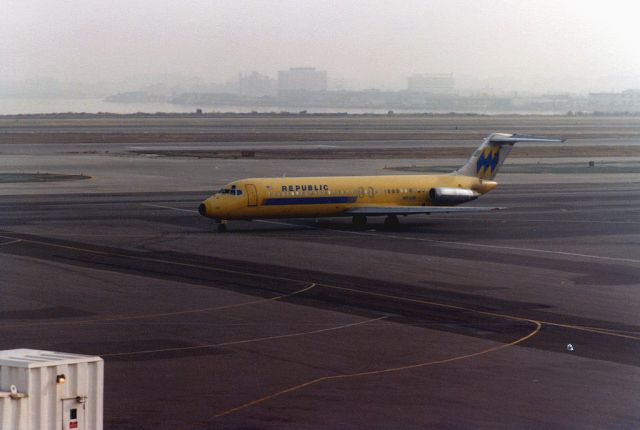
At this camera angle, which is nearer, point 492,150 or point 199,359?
point 199,359

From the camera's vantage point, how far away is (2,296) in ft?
129

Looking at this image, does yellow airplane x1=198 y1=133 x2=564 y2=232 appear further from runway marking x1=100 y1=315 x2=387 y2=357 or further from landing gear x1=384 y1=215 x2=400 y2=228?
runway marking x1=100 y1=315 x2=387 y2=357

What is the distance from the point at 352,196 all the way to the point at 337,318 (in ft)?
89.8

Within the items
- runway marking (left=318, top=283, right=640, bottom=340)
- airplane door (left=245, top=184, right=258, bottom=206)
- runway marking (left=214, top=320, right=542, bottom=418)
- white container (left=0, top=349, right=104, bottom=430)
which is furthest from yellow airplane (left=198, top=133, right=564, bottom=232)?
white container (left=0, top=349, right=104, bottom=430)

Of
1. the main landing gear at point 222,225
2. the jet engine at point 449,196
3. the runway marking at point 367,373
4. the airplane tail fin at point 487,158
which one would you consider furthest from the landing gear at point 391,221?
the runway marking at point 367,373

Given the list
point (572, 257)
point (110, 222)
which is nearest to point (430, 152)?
point (110, 222)

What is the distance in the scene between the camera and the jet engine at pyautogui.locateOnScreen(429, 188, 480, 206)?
65.3 m

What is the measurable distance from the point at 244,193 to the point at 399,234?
888 cm

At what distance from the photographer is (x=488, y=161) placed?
6975 centimetres

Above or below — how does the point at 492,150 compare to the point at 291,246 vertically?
above

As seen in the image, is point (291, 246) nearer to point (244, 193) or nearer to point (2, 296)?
point (244, 193)

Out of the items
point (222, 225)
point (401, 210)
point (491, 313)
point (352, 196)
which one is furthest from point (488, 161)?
point (491, 313)

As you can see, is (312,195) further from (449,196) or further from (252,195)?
(449,196)

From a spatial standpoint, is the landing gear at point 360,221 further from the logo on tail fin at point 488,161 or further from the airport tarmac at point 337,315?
the logo on tail fin at point 488,161
